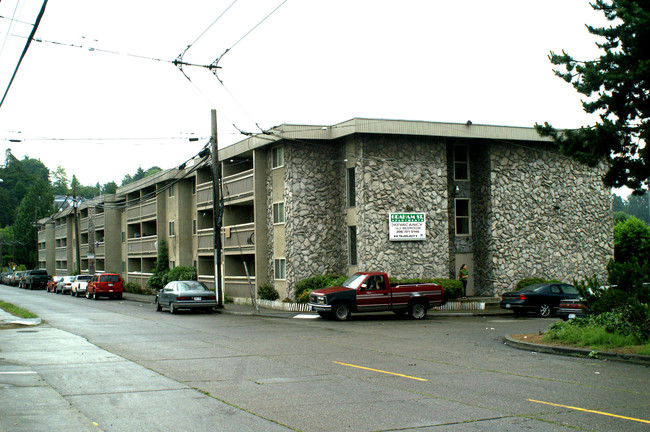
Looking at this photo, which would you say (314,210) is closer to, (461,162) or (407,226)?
(407,226)

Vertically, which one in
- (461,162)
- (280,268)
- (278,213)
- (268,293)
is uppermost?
(461,162)

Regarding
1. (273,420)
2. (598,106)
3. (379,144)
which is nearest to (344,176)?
(379,144)

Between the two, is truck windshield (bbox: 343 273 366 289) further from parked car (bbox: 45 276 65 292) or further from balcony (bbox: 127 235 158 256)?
parked car (bbox: 45 276 65 292)

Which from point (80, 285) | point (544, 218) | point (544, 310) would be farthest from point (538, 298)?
point (80, 285)

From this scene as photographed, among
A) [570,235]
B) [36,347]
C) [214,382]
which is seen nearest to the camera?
[214,382]

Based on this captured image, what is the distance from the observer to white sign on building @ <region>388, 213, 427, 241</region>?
97.1 ft

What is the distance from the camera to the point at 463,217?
3278cm

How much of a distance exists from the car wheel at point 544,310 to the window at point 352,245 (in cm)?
850

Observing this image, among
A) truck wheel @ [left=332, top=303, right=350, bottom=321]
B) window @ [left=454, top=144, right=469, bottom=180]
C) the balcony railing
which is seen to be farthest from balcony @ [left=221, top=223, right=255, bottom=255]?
window @ [left=454, top=144, right=469, bottom=180]

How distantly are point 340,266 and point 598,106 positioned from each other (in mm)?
16965

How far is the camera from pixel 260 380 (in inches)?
439

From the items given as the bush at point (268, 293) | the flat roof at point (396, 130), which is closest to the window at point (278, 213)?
the flat roof at point (396, 130)

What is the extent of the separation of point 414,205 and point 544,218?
7.36m

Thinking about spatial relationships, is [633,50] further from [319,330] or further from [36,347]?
[36,347]
